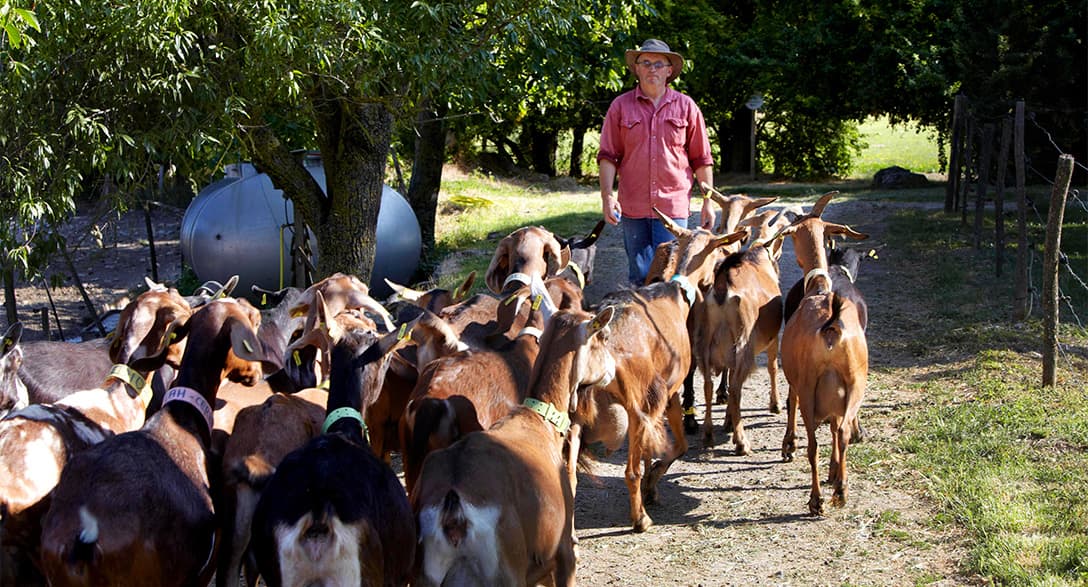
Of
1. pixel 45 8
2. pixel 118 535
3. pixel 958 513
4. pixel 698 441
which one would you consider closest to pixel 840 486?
pixel 958 513

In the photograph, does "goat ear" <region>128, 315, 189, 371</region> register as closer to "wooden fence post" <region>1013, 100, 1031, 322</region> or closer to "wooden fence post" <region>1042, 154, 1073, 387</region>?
"wooden fence post" <region>1042, 154, 1073, 387</region>

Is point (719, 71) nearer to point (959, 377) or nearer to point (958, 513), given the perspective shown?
point (959, 377)

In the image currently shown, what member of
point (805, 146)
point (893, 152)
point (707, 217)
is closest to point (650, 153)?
point (707, 217)

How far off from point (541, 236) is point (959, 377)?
150 inches

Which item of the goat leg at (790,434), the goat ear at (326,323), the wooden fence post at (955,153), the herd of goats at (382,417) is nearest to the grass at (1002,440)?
the goat leg at (790,434)

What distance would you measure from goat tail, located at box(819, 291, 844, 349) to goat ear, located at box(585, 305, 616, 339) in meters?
1.78

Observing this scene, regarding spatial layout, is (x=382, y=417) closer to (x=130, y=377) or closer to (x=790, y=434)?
(x=130, y=377)

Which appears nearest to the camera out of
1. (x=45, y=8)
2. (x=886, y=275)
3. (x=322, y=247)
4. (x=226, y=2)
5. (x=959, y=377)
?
(x=45, y=8)

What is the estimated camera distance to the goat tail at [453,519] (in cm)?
393

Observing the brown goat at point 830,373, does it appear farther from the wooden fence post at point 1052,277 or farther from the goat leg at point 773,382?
the wooden fence post at point 1052,277

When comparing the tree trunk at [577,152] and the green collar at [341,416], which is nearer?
the green collar at [341,416]

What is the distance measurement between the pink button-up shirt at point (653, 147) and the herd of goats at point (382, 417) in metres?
0.55

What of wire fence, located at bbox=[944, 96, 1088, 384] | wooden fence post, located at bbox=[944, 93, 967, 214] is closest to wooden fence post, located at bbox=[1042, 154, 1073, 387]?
wire fence, located at bbox=[944, 96, 1088, 384]

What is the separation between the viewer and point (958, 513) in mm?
6027
